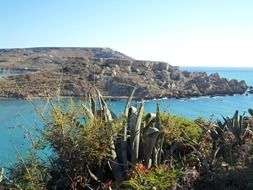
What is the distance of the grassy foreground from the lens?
507 centimetres

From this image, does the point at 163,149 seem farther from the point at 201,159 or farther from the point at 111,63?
the point at 111,63

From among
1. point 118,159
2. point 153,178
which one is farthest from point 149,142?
point 153,178

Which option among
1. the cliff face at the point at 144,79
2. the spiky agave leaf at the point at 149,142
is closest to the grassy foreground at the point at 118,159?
the spiky agave leaf at the point at 149,142

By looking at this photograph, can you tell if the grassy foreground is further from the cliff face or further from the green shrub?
the cliff face

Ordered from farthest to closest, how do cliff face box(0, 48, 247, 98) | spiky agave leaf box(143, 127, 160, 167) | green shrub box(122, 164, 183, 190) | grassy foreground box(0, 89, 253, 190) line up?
cliff face box(0, 48, 247, 98) → spiky agave leaf box(143, 127, 160, 167) → grassy foreground box(0, 89, 253, 190) → green shrub box(122, 164, 183, 190)

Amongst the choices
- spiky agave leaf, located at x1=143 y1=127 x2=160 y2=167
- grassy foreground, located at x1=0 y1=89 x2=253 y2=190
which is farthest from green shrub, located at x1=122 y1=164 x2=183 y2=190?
spiky agave leaf, located at x1=143 y1=127 x2=160 y2=167

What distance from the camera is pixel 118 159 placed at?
19.8ft

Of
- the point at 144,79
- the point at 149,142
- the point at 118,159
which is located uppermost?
the point at 149,142

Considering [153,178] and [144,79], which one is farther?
[144,79]

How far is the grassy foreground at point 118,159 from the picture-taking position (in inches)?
200

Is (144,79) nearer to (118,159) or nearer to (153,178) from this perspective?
(118,159)

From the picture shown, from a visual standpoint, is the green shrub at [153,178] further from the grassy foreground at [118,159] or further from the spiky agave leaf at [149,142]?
the spiky agave leaf at [149,142]

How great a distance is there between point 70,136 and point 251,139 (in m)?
2.98

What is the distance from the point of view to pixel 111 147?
5777 mm
